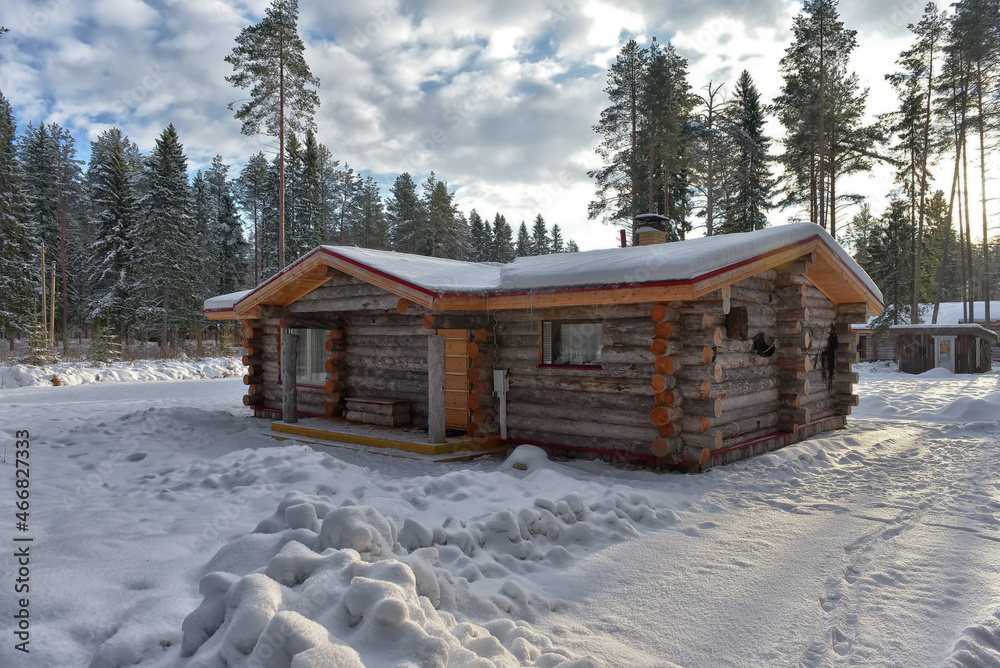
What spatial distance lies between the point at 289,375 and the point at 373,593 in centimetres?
953

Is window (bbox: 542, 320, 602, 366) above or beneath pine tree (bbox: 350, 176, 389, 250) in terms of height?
beneath

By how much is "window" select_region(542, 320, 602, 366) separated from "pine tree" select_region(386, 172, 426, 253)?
35.7 m

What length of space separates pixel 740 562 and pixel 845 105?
26.6 metres

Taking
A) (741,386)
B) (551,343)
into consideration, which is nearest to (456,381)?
(551,343)

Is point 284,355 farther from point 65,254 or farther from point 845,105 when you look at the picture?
point 65,254

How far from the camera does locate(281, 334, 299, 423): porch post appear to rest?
37.8 feet

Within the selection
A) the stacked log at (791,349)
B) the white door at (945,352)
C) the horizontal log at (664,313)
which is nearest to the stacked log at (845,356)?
the stacked log at (791,349)

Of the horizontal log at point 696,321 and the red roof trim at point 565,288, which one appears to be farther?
the horizontal log at point 696,321

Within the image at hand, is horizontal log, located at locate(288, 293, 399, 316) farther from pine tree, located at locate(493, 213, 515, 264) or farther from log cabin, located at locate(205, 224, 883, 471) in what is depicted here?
pine tree, located at locate(493, 213, 515, 264)

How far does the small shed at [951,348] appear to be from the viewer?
2281cm

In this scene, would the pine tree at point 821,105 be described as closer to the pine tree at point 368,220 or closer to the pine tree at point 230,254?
the pine tree at point 368,220

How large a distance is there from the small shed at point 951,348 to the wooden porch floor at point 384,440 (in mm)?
22271

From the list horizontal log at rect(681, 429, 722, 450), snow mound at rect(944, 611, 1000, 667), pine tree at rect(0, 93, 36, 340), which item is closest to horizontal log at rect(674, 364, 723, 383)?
horizontal log at rect(681, 429, 722, 450)

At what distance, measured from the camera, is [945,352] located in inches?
977
